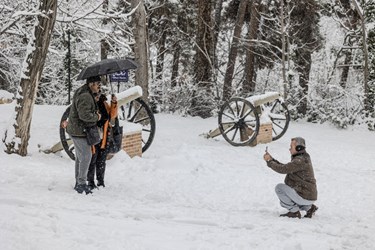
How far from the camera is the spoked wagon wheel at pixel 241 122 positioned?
12.4 metres

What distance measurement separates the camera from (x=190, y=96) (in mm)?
20562

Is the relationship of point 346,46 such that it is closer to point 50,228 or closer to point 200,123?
point 200,123

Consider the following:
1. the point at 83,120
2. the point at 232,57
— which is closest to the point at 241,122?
the point at 83,120

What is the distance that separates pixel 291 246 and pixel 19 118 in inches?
227

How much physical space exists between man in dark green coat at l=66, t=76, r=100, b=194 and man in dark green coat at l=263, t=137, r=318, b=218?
7.98 feet

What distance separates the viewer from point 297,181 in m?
6.57

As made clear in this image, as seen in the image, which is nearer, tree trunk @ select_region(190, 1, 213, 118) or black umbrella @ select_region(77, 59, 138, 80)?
black umbrella @ select_region(77, 59, 138, 80)

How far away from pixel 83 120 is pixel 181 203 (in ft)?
6.11

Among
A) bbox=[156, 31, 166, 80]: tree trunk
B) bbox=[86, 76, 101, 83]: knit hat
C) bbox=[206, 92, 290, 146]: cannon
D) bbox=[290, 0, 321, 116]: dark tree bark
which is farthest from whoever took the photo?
bbox=[156, 31, 166, 80]: tree trunk

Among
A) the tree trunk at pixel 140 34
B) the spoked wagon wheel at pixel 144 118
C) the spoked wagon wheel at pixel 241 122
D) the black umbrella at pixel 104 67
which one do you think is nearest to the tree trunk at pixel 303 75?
the spoked wagon wheel at pixel 241 122

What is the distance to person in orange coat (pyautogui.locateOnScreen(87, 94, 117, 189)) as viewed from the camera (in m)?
7.24

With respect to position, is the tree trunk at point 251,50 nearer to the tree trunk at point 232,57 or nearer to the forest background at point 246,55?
the forest background at point 246,55

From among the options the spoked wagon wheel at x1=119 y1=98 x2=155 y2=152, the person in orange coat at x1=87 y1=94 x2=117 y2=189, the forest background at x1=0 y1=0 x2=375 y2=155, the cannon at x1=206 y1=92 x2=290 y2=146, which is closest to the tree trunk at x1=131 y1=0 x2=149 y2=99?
the spoked wagon wheel at x1=119 y1=98 x2=155 y2=152

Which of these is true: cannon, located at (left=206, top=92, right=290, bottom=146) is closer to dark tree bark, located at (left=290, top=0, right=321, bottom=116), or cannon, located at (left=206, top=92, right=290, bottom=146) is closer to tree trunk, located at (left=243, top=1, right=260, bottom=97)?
tree trunk, located at (left=243, top=1, right=260, bottom=97)
